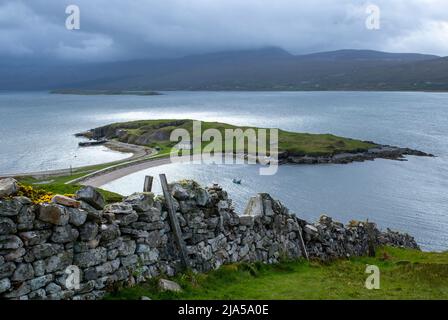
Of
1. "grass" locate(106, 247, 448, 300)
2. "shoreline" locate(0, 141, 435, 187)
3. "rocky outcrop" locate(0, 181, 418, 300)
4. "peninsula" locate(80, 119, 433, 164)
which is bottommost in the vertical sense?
"shoreline" locate(0, 141, 435, 187)

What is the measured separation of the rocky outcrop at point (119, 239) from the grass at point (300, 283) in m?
0.63

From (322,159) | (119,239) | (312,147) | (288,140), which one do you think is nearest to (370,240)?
(119,239)

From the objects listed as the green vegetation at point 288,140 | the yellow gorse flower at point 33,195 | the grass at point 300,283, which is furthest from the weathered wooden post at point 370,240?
the green vegetation at point 288,140

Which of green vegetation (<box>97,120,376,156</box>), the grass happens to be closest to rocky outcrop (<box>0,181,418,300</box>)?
the grass

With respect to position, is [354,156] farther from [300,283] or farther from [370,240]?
[300,283]

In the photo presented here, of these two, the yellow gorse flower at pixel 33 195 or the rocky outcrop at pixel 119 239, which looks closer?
the rocky outcrop at pixel 119 239

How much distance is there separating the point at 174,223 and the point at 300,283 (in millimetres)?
5821

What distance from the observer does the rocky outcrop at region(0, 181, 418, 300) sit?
12.5 meters

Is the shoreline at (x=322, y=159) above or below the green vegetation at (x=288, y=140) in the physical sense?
below

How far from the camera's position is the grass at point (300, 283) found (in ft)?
51.9

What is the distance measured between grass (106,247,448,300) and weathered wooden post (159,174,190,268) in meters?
0.76

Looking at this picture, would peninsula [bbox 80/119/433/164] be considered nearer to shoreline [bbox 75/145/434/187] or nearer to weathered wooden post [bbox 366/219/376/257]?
shoreline [bbox 75/145/434/187]

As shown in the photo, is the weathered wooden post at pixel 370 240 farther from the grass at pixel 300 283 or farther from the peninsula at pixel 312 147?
the peninsula at pixel 312 147
